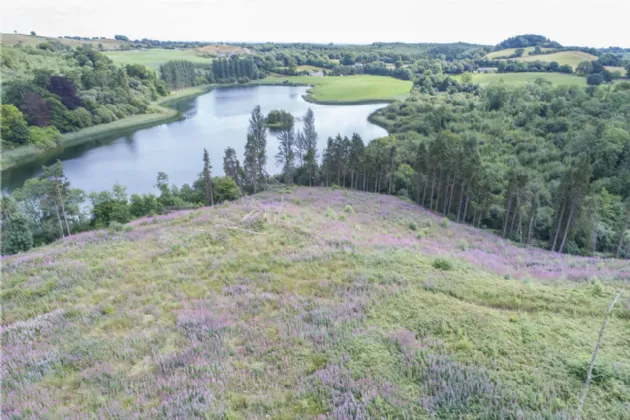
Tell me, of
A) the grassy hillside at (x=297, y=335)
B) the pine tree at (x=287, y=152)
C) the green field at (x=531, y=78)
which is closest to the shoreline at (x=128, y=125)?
the green field at (x=531, y=78)

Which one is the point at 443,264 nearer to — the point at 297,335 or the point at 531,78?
the point at 297,335

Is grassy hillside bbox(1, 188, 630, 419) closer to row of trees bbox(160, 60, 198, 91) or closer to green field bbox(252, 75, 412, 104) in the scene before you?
green field bbox(252, 75, 412, 104)

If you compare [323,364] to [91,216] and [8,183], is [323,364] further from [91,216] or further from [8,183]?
[8,183]

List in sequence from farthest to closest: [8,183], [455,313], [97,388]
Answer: [8,183], [455,313], [97,388]

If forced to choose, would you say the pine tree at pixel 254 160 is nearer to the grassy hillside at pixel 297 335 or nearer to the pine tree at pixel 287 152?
the pine tree at pixel 287 152

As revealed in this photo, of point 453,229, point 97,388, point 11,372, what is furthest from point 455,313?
point 453,229

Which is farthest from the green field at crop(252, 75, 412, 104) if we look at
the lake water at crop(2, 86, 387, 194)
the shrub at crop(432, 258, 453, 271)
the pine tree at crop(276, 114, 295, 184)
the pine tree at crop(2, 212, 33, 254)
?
the shrub at crop(432, 258, 453, 271)
